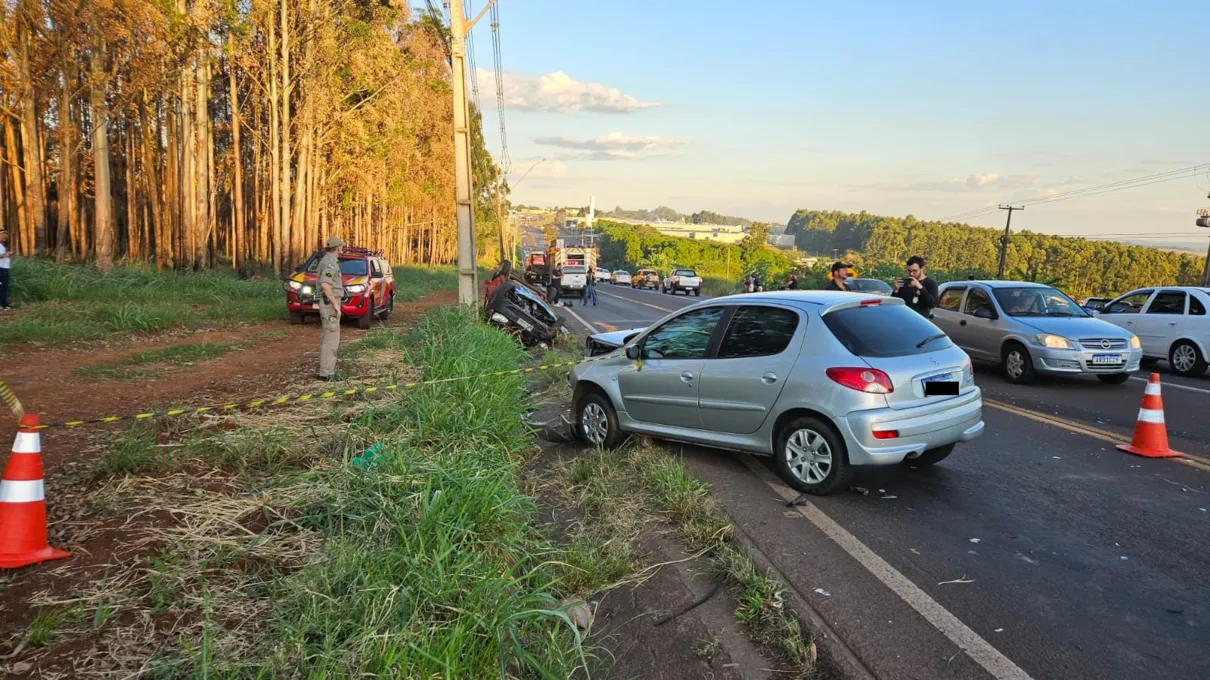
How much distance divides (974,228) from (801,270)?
7137 centimetres

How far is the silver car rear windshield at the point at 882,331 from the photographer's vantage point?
5.60 meters

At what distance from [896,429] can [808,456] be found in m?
0.68

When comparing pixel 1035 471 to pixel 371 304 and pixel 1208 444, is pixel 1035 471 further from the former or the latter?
pixel 371 304

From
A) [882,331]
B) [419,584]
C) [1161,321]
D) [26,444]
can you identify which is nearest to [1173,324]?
[1161,321]

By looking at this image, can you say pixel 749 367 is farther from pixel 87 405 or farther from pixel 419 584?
pixel 87 405

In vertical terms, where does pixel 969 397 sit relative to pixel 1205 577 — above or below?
above

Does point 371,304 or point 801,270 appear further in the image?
point 801,270

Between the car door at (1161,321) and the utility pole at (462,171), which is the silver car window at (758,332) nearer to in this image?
the utility pole at (462,171)

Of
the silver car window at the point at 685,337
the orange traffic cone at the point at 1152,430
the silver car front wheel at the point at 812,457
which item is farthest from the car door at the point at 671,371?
the orange traffic cone at the point at 1152,430

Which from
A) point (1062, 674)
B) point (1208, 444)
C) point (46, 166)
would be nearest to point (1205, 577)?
point (1062, 674)

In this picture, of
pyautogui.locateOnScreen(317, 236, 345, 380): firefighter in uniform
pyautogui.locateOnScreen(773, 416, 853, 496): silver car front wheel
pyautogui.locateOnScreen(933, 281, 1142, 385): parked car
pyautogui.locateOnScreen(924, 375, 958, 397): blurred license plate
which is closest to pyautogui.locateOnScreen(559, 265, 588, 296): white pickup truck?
pyautogui.locateOnScreen(933, 281, 1142, 385): parked car

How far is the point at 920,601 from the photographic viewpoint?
3.85 m

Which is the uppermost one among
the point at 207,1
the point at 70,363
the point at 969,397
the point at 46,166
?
the point at 207,1

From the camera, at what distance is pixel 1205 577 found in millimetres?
4141
